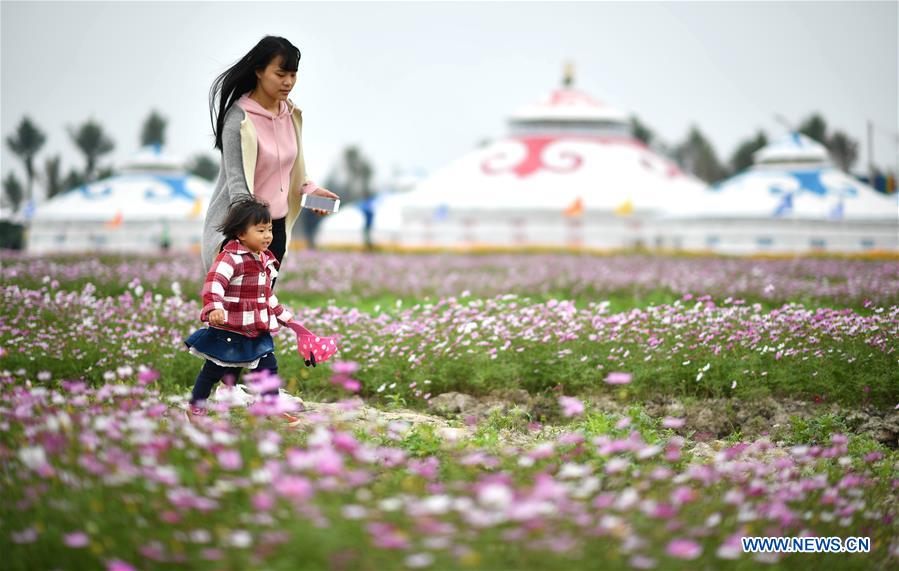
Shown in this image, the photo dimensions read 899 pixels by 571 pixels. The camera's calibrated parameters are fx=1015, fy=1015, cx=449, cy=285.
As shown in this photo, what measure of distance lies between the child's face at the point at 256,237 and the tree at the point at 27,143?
7595 centimetres

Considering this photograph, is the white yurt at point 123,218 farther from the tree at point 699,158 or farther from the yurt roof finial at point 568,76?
the tree at point 699,158

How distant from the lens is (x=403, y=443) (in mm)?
6043

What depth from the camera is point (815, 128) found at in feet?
294

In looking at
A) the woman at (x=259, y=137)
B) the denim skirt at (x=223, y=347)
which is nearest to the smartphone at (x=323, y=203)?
the woman at (x=259, y=137)

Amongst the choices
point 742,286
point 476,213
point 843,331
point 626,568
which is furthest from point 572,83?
point 626,568

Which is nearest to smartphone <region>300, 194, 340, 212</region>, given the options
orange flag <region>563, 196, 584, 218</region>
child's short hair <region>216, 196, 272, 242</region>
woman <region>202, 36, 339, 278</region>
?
woman <region>202, 36, 339, 278</region>

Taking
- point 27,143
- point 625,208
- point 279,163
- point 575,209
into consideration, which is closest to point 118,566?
point 279,163

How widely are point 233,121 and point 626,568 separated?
14.9 feet

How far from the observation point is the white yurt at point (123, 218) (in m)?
58.5

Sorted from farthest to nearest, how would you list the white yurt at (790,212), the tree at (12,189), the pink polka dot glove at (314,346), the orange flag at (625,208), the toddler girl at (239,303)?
1. the tree at (12,189)
2. the orange flag at (625,208)
3. the white yurt at (790,212)
4. the pink polka dot glove at (314,346)
5. the toddler girl at (239,303)

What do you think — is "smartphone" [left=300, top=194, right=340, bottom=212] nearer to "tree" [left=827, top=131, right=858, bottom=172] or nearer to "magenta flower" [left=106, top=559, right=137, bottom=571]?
"magenta flower" [left=106, top=559, right=137, bottom=571]

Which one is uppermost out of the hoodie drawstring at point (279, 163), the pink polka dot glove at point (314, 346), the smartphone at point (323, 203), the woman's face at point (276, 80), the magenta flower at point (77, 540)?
the woman's face at point (276, 80)

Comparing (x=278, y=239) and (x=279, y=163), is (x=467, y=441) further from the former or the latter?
(x=279, y=163)

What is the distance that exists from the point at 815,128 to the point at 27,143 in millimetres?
65659
